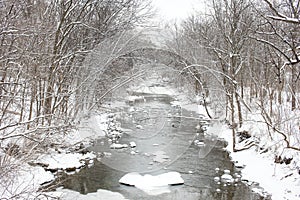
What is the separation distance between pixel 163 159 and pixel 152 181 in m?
2.30

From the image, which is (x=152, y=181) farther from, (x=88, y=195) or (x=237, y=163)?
(x=237, y=163)

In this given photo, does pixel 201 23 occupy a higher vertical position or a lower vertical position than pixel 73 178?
higher

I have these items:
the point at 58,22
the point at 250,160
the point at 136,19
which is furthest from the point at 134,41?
the point at 250,160

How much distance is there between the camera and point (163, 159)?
1175 centimetres

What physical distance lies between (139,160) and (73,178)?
2.53m

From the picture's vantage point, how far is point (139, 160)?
11.5 m

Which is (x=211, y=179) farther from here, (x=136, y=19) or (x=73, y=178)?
(x=136, y=19)

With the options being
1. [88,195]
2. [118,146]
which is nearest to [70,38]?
[118,146]

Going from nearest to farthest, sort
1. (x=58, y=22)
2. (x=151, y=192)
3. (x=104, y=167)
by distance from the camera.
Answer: (x=151, y=192) → (x=104, y=167) → (x=58, y=22)

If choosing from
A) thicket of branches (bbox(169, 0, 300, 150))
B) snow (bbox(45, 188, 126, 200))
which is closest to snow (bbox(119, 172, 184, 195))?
snow (bbox(45, 188, 126, 200))

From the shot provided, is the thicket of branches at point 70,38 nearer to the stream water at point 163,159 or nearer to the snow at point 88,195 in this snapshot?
the stream water at point 163,159

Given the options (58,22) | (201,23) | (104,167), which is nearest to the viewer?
(104,167)

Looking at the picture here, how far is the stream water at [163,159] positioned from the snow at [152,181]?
20 centimetres

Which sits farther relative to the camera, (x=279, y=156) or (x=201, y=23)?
(x=201, y=23)
